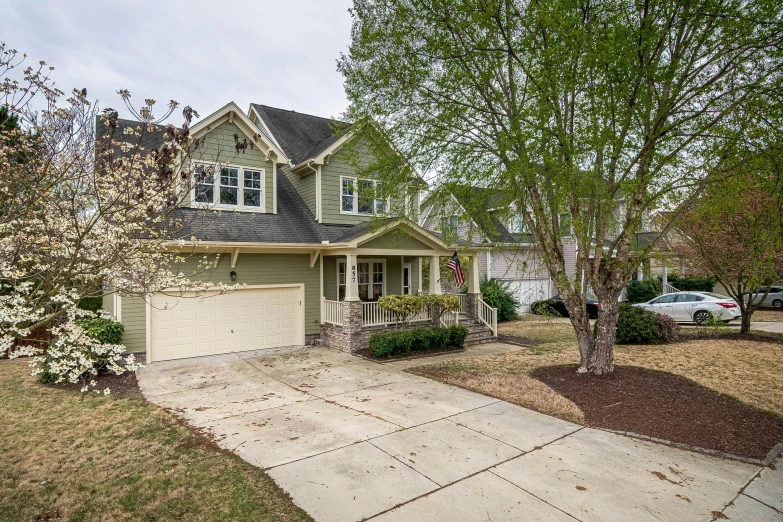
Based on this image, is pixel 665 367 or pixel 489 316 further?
pixel 489 316

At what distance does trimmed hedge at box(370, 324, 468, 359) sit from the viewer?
11711 millimetres

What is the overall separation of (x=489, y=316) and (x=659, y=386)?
7.26 meters

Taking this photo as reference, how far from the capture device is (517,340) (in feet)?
48.3

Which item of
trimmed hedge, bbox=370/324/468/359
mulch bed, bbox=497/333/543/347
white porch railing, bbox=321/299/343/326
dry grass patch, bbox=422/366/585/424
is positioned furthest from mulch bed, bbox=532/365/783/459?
white porch railing, bbox=321/299/343/326

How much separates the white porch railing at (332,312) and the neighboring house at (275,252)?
0.10 feet

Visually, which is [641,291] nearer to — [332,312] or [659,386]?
[659,386]

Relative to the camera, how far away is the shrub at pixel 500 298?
1939cm

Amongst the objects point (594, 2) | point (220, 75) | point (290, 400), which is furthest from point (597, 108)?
point (220, 75)

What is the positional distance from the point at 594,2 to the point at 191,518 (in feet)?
31.7

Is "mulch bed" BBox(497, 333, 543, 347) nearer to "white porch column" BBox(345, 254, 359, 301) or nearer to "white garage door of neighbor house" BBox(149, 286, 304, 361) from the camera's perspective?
"white porch column" BBox(345, 254, 359, 301)

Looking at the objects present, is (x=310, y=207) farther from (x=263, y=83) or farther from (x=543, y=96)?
(x=543, y=96)

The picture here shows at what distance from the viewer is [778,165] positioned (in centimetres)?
657

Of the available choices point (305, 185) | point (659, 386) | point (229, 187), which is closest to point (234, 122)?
point (229, 187)

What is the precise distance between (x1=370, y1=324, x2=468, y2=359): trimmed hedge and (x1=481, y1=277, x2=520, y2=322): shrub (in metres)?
6.36
